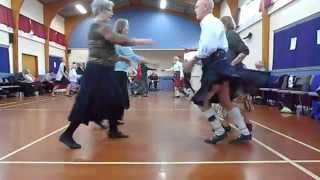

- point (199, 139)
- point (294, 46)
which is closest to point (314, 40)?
point (294, 46)

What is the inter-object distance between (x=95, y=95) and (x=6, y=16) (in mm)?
12832

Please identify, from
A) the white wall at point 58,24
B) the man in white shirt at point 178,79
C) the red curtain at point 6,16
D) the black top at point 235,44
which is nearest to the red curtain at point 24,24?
the red curtain at point 6,16

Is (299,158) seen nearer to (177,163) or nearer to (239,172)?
(239,172)

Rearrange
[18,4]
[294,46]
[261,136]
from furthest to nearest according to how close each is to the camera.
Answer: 1. [18,4]
2. [294,46]
3. [261,136]

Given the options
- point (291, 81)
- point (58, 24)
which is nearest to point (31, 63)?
point (58, 24)

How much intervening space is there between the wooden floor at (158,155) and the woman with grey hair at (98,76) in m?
0.27

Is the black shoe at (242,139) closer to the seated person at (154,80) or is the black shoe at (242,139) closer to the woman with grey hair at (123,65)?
the woman with grey hair at (123,65)

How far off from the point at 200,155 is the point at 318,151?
3.43ft

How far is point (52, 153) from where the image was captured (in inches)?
138

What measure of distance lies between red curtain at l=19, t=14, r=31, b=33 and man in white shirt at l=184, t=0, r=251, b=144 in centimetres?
1436

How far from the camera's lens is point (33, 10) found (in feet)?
61.7

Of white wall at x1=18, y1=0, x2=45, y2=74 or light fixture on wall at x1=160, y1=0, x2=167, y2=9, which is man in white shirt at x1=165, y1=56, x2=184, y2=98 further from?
light fixture on wall at x1=160, y1=0, x2=167, y2=9

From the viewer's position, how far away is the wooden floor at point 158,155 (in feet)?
9.00

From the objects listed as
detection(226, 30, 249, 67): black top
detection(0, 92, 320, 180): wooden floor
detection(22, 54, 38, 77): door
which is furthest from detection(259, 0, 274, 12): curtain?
detection(22, 54, 38, 77): door
